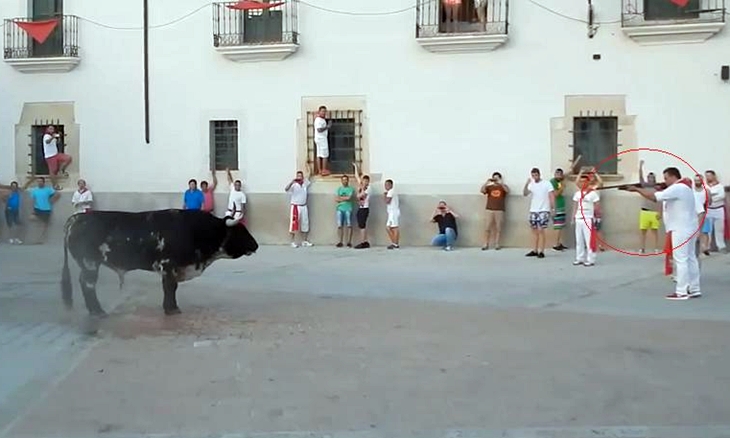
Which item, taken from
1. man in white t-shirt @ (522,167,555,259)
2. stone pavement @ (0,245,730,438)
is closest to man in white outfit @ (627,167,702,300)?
stone pavement @ (0,245,730,438)

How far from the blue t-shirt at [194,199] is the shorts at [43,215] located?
12.0 feet

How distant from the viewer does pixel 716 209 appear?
18.1 metres

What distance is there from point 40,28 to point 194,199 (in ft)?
17.4

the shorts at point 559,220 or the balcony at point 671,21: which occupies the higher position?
the balcony at point 671,21

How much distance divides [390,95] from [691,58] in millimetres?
5989

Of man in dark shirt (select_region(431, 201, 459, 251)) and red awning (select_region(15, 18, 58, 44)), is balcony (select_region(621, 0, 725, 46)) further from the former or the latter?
red awning (select_region(15, 18, 58, 44))

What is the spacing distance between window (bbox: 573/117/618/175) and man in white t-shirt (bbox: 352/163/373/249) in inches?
168

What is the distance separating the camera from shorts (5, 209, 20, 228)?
22.3 metres

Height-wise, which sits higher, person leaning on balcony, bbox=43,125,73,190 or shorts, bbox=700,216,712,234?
person leaning on balcony, bbox=43,125,73,190

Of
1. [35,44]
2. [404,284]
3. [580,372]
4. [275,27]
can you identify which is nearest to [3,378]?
[580,372]

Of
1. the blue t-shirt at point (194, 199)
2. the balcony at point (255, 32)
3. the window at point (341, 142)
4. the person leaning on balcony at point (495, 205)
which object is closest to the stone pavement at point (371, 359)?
the person leaning on balcony at point (495, 205)

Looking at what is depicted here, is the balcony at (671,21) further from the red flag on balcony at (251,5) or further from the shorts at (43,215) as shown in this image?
the shorts at (43,215)

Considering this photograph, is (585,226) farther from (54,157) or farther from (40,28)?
(40,28)

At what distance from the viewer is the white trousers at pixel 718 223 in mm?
18109
